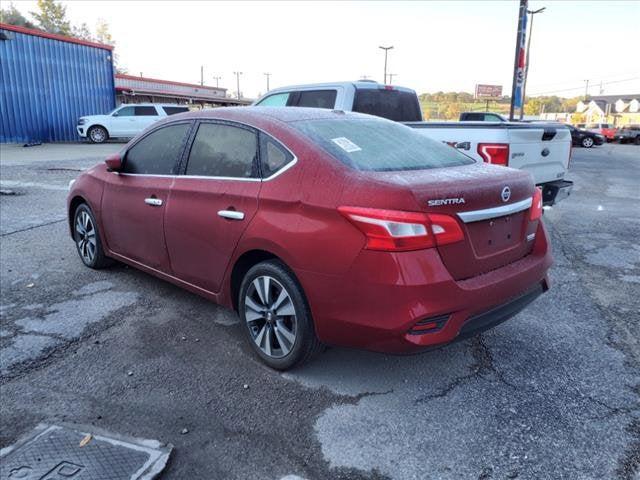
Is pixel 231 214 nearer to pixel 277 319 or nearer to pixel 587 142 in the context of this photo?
pixel 277 319

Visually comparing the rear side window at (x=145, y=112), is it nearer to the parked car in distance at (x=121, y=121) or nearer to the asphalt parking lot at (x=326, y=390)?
the parked car in distance at (x=121, y=121)

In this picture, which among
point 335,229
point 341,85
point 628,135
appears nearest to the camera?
point 335,229

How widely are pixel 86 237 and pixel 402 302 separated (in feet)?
12.6

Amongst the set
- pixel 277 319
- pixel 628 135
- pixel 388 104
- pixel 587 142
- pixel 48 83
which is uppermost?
pixel 48 83

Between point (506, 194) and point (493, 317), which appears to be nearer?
point (493, 317)

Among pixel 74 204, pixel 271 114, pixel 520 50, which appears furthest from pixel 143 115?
pixel 271 114

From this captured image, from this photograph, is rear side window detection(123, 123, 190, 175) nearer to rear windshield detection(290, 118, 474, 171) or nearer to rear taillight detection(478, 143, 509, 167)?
rear windshield detection(290, 118, 474, 171)

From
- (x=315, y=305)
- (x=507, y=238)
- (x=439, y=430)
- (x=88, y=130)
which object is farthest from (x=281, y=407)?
(x=88, y=130)

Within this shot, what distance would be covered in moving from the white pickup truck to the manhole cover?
3845 mm

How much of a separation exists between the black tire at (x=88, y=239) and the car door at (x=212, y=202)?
1.47 m

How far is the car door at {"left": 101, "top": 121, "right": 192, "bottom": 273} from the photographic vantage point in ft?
13.6

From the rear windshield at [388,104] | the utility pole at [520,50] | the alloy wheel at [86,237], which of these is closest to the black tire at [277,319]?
the alloy wheel at [86,237]

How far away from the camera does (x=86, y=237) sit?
17.4 feet

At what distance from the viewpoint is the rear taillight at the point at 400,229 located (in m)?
2.65
